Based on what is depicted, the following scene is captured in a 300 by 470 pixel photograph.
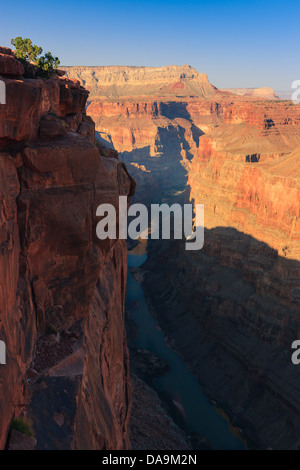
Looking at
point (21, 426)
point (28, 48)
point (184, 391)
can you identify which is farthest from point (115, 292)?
point (184, 391)

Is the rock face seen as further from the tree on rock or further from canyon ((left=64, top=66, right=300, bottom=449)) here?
canyon ((left=64, top=66, right=300, bottom=449))

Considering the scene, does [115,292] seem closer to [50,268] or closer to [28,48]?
[50,268]

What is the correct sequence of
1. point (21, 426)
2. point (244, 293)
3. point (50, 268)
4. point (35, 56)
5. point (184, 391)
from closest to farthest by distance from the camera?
point (21, 426)
point (50, 268)
point (35, 56)
point (184, 391)
point (244, 293)

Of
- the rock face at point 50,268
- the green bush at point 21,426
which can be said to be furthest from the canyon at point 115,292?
the green bush at point 21,426

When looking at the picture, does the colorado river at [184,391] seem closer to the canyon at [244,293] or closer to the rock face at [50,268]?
the canyon at [244,293]

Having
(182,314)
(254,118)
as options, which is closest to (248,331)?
(182,314)

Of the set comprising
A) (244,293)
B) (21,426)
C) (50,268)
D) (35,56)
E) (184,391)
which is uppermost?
(35,56)

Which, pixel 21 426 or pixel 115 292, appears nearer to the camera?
pixel 21 426

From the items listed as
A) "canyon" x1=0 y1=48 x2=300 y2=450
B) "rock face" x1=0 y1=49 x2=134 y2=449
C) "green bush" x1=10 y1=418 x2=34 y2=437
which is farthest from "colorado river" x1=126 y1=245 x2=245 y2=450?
"green bush" x1=10 y1=418 x2=34 y2=437
